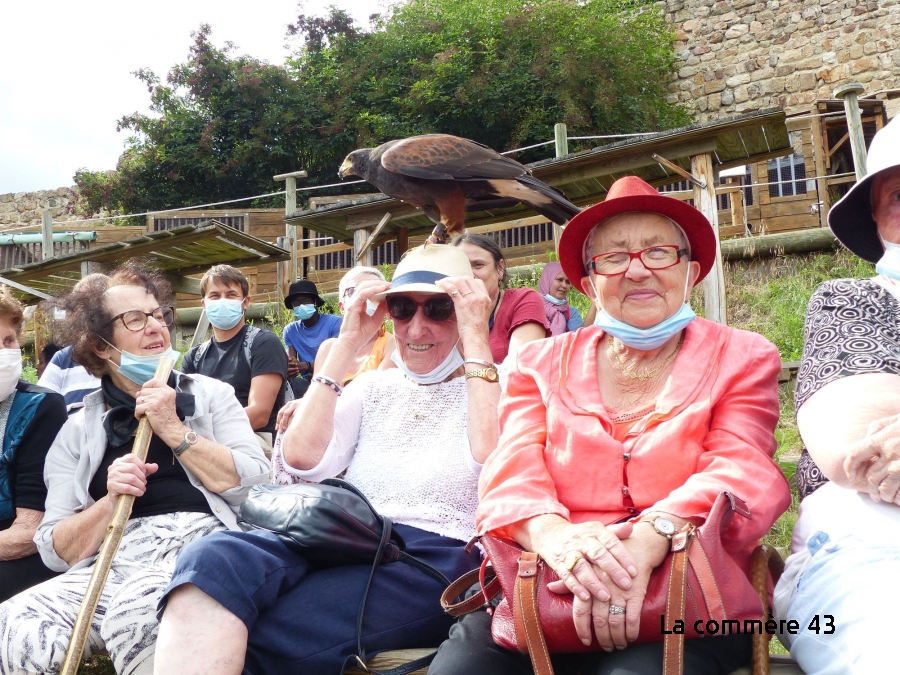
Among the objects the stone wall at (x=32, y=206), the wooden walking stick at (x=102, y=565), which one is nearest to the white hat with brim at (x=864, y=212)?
the wooden walking stick at (x=102, y=565)

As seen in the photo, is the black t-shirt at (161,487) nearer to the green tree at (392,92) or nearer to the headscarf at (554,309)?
the headscarf at (554,309)

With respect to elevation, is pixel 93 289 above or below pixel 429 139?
below

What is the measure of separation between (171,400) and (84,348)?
1.72 ft

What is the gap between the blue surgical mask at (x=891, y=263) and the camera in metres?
2.14

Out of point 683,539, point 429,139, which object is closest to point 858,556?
point 683,539

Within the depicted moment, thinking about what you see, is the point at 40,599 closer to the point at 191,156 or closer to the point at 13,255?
the point at 13,255

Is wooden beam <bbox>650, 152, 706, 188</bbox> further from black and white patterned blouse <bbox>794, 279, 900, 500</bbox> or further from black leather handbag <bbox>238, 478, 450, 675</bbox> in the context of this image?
black leather handbag <bbox>238, 478, 450, 675</bbox>

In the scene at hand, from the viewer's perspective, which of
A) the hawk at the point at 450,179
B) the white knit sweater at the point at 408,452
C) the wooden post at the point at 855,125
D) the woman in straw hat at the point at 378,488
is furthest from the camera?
the wooden post at the point at 855,125

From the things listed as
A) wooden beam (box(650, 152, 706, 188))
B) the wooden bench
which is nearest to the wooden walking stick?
the wooden bench

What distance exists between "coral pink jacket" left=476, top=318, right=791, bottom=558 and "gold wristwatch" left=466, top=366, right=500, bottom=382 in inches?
12.9

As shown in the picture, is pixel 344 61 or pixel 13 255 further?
pixel 344 61

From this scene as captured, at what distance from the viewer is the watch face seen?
1842 mm

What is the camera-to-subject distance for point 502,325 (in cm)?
379

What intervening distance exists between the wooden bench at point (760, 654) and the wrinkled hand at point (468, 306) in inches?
36.1
